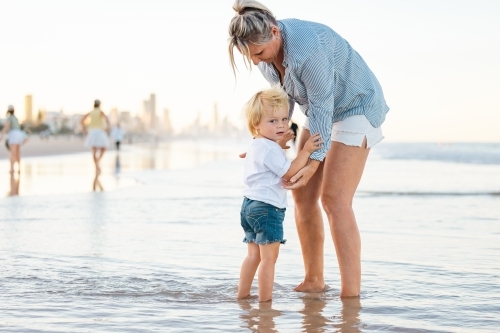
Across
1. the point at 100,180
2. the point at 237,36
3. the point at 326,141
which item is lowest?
the point at 100,180

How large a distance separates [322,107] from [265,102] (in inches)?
12.6

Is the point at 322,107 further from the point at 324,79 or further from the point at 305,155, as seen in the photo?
the point at 305,155

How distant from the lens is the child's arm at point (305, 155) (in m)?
3.85

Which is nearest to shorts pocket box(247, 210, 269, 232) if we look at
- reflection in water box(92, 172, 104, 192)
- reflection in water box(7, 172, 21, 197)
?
reflection in water box(7, 172, 21, 197)

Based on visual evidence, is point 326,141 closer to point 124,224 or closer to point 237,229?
point 237,229

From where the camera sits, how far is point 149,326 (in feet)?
11.0

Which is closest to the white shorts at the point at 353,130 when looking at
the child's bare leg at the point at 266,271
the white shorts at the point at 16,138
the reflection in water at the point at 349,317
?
the child's bare leg at the point at 266,271

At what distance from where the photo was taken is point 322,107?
12.6 feet

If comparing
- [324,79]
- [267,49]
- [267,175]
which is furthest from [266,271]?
[267,49]

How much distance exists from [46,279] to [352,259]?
1.90 meters

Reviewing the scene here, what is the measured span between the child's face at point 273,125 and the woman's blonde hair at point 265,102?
0.06 ft

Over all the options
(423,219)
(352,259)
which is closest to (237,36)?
(352,259)

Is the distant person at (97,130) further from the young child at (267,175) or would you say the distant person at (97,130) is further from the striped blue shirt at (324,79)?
the young child at (267,175)

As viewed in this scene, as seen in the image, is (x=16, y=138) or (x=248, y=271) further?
(x=16, y=138)
